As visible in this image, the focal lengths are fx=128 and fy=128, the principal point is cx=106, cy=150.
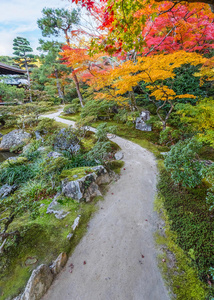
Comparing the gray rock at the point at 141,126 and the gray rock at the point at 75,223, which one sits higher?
the gray rock at the point at 141,126

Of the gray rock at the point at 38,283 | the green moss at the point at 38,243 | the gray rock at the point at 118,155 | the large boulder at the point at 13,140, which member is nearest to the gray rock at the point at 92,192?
the green moss at the point at 38,243

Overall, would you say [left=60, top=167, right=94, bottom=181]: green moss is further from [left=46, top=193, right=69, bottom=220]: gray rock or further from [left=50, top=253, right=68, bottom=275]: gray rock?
[left=50, top=253, right=68, bottom=275]: gray rock

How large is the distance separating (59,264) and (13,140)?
928 centimetres

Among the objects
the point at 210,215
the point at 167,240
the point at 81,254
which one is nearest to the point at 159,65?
the point at 210,215

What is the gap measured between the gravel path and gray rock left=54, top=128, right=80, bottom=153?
2857 mm

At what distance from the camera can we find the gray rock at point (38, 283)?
6.76 ft

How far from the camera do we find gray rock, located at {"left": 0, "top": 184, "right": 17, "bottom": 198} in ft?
15.7

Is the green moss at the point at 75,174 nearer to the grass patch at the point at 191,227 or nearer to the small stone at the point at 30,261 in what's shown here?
the small stone at the point at 30,261

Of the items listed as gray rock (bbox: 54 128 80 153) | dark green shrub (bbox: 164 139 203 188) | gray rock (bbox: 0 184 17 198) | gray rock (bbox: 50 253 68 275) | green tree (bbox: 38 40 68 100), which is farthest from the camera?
green tree (bbox: 38 40 68 100)

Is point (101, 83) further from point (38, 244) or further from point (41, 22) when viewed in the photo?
point (38, 244)

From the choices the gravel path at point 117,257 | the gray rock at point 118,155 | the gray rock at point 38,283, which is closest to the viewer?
the gray rock at point 38,283

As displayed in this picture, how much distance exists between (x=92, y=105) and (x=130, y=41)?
661cm

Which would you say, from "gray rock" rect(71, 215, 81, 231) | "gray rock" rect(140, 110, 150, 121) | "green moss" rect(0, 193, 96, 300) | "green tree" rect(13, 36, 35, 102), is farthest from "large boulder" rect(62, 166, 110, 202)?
"green tree" rect(13, 36, 35, 102)

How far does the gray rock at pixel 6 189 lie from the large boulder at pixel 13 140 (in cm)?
441
